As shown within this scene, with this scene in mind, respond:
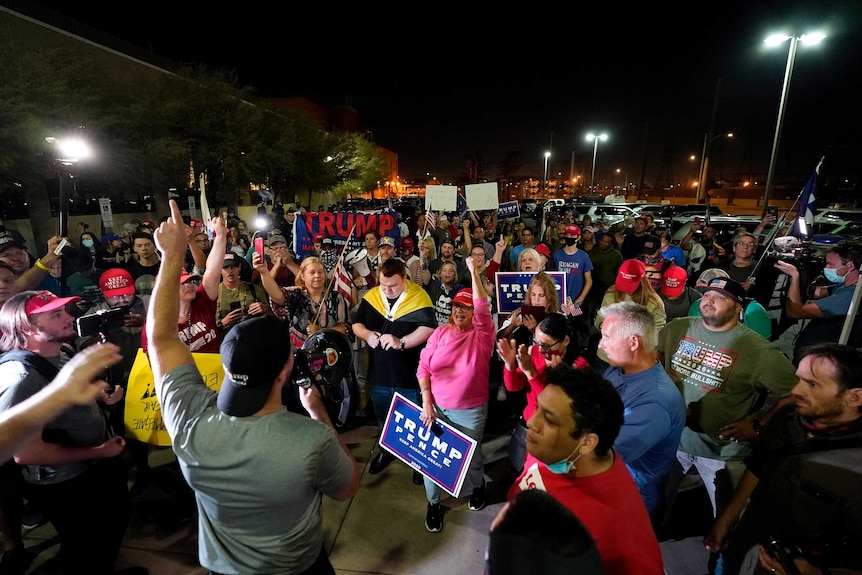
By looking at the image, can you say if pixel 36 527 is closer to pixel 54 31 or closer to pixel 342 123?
pixel 54 31

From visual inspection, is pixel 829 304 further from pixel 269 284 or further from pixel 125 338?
pixel 125 338

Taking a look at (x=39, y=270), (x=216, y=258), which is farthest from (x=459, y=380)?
(x=39, y=270)

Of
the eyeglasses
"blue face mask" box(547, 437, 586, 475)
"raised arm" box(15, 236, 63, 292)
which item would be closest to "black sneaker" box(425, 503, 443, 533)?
the eyeglasses

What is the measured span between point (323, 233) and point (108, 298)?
10.6ft

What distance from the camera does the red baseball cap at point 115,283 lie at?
13.7ft

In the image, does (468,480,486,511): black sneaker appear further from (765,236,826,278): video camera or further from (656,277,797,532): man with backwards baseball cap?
(765,236,826,278): video camera

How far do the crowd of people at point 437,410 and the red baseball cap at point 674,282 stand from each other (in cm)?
3

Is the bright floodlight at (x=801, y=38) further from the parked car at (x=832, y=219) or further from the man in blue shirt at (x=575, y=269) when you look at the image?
the man in blue shirt at (x=575, y=269)

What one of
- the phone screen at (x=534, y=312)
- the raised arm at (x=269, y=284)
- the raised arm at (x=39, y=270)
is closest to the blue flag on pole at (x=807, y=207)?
the phone screen at (x=534, y=312)

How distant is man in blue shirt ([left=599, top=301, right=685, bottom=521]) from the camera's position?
222cm

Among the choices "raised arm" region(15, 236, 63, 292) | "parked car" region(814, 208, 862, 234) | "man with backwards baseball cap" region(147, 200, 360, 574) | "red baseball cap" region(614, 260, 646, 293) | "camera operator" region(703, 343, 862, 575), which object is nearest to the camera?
"man with backwards baseball cap" region(147, 200, 360, 574)

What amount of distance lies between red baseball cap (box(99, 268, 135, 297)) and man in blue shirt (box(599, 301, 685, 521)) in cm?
454

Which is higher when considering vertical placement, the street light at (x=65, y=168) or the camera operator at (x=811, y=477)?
the street light at (x=65, y=168)

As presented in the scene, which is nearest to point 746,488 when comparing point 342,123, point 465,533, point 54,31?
point 465,533
